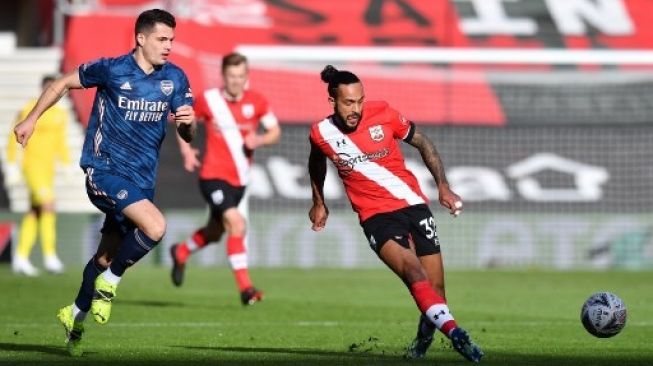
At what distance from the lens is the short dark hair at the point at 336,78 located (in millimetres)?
9484

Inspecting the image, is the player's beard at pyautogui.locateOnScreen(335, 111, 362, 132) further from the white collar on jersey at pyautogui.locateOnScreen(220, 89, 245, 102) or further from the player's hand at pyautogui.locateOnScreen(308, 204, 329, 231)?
the white collar on jersey at pyautogui.locateOnScreen(220, 89, 245, 102)

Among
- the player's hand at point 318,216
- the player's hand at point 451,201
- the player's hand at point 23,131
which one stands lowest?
the player's hand at point 318,216

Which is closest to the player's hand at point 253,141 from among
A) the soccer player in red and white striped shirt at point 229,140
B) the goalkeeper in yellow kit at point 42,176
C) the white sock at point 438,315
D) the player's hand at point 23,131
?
the soccer player in red and white striped shirt at point 229,140

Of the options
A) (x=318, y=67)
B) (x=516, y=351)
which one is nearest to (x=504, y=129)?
(x=318, y=67)

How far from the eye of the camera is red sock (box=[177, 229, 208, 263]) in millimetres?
15672

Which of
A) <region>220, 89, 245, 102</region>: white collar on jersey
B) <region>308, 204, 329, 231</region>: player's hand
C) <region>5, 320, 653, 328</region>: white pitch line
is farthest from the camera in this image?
<region>220, 89, 245, 102</region>: white collar on jersey

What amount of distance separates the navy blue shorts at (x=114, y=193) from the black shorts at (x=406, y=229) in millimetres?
1582

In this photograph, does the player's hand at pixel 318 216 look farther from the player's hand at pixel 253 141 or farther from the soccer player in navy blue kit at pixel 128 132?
the player's hand at pixel 253 141

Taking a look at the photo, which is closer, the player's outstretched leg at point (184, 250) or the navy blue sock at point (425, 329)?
the navy blue sock at point (425, 329)

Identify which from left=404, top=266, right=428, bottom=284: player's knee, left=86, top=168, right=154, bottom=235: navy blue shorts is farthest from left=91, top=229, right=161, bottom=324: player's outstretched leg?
left=404, top=266, right=428, bottom=284: player's knee

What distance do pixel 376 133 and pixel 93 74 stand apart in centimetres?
200

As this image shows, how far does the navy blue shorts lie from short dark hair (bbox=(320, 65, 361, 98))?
1.51 m

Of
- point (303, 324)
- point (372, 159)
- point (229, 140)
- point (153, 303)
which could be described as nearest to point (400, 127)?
point (372, 159)

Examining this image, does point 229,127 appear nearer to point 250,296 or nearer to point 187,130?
point 250,296
